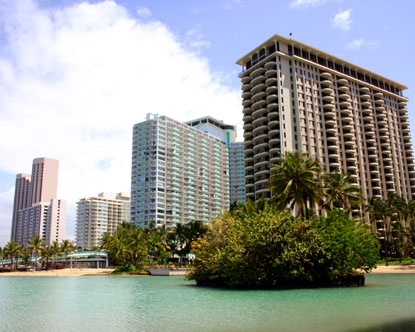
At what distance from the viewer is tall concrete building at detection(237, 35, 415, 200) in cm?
11075

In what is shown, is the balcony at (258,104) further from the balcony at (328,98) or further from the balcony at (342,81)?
the balcony at (342,81)

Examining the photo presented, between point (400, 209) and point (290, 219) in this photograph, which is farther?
point (400, 209)

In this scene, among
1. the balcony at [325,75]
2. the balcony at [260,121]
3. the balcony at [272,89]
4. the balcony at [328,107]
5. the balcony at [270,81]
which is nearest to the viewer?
the balcony at [272,89]

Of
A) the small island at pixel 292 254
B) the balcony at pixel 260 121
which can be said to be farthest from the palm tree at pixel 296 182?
the balcony at pixel 260 121

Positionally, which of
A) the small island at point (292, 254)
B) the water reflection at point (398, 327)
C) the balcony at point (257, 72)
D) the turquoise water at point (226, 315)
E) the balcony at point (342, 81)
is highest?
the balcony at point (257, 72)

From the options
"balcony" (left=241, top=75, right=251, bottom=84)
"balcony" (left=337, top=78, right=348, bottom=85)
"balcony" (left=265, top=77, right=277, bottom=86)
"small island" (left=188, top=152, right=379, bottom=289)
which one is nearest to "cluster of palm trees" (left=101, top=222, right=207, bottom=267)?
"balcony" (left=265, top=77, right=277, bottom=86)

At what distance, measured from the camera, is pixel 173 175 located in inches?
7367

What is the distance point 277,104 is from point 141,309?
92004 millimetres

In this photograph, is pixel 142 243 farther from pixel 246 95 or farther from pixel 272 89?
pixel 246 95

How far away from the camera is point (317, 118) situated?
378 feet

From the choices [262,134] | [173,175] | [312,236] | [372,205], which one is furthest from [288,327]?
[173,175]

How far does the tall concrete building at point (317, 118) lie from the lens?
111 m

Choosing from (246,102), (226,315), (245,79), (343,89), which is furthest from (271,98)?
(226,315)

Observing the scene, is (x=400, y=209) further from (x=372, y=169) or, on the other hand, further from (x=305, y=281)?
(x=305, y=281)
